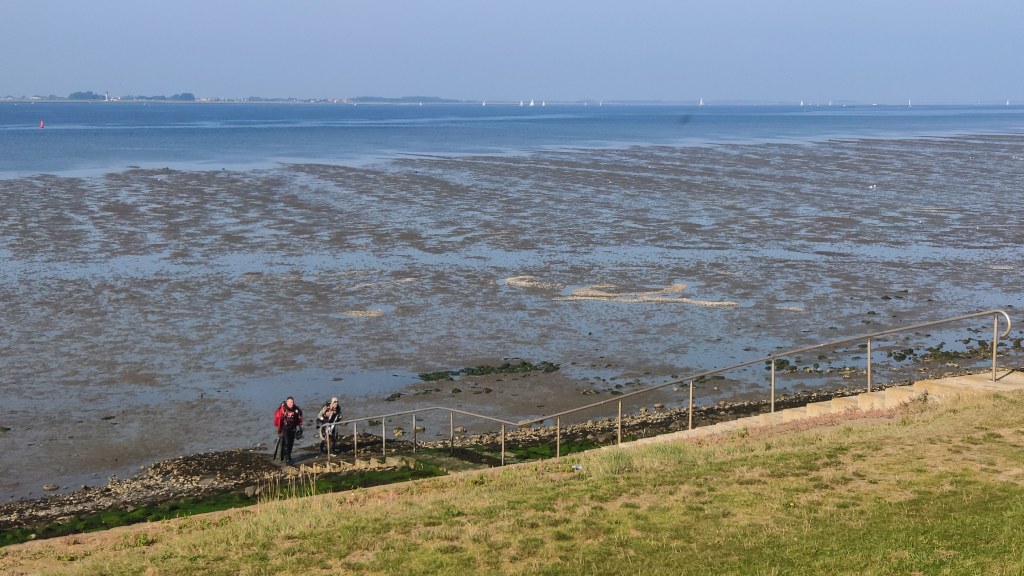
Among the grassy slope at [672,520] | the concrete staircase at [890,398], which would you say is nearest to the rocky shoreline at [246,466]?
the concrete staircase at [890,398]

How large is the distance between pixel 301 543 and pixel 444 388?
12.0m

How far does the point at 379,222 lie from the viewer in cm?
4547

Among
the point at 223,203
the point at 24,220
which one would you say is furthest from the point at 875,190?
the point at 24,220

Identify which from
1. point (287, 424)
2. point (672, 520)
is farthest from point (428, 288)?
point (672, 520)

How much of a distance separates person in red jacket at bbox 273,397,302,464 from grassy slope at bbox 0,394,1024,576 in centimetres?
452

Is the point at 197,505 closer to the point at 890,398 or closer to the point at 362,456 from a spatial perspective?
the point at 362,456

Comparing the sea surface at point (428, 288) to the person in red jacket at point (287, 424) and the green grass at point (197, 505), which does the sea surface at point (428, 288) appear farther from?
the green grass at point (197, 505)

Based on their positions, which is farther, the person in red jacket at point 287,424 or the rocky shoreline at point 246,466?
the person in red jacket at point 287,424

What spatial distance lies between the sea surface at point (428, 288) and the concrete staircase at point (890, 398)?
5445 millimetres

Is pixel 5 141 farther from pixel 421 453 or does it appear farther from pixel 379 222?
pixel 421 453

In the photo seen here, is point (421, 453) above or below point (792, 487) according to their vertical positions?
below

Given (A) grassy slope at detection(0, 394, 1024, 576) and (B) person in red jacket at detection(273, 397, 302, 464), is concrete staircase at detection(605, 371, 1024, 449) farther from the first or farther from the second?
(B) person in red jacket at detection(273, 397, 302, 464)

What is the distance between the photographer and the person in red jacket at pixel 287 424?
721 inches

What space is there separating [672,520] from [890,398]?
6.76 meters
